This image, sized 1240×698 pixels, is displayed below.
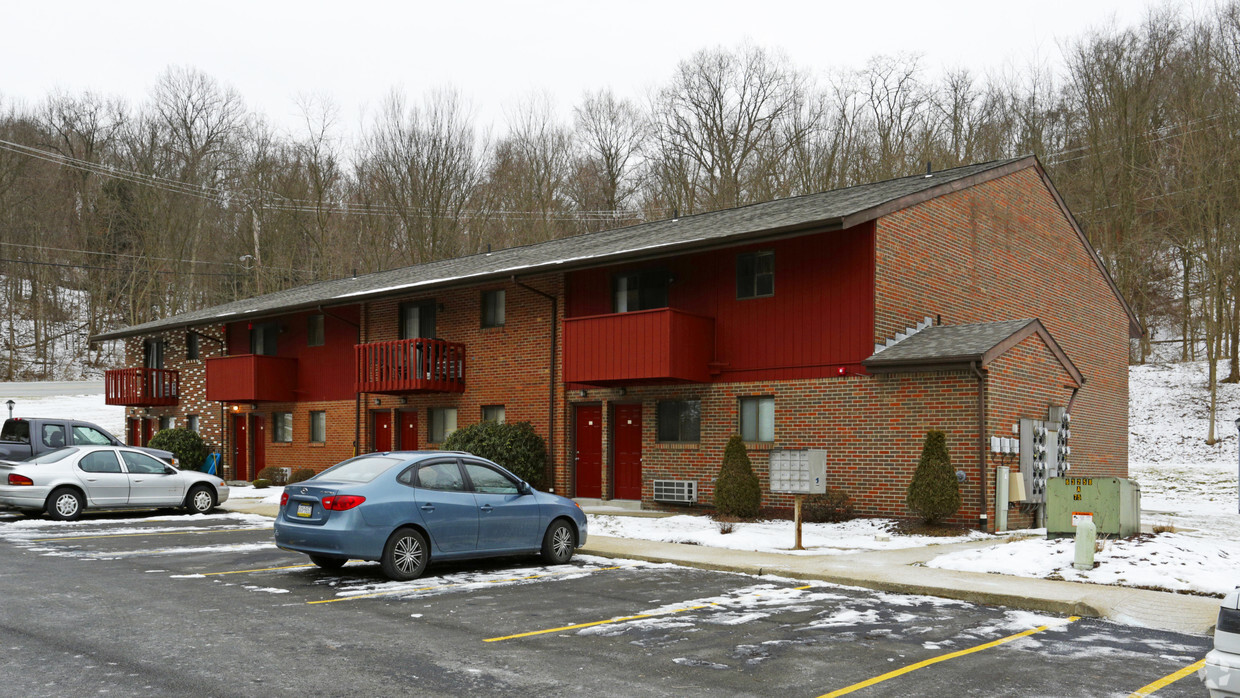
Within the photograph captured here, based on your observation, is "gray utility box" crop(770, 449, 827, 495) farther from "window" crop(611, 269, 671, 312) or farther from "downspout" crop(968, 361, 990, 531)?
"window" crop(611, 269, 671, 312)

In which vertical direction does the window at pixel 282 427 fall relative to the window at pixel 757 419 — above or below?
A: below

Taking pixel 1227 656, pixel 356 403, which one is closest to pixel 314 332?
pixel 356 403

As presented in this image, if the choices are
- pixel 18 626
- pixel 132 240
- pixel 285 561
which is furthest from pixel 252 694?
pixel 132 240

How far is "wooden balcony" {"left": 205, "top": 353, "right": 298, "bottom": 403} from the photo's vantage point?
100 feet

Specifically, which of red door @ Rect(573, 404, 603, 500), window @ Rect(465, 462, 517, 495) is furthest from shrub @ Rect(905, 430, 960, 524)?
red door @ Rect(573, 404, 603, 500)

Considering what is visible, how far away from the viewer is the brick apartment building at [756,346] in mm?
18141

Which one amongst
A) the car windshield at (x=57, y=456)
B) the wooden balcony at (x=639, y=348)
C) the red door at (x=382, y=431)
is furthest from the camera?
the red door at (x=382, y=431)

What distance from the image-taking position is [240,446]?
33344mm

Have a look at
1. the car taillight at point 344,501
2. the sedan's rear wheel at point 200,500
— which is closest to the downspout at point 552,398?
the sedan's rear wheel at point 200,500

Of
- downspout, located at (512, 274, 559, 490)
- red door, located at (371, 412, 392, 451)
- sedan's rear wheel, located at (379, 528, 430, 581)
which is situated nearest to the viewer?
sedan's rear wheel, located at (379, 528, 430, 581)

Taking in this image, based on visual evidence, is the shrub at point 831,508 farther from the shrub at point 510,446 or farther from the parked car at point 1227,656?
the parked car at point 1227,656

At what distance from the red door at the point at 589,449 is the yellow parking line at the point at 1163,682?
15827 mm

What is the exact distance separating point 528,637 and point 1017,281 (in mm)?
19077

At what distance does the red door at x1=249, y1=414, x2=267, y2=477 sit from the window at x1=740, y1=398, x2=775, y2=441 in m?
18.5
